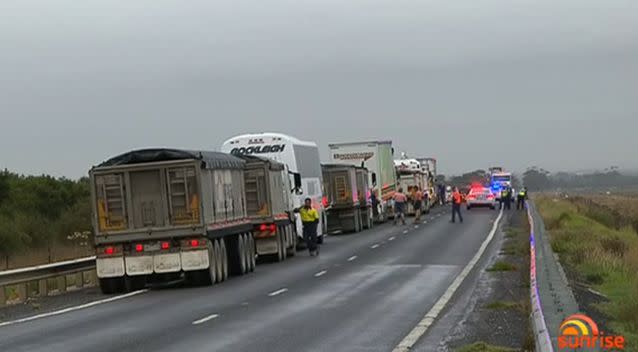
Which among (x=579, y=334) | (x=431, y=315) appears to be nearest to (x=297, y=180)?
(x=431, y=315)

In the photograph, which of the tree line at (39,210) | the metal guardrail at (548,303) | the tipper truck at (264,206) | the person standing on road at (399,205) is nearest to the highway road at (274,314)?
the tipper truck at (264,206)

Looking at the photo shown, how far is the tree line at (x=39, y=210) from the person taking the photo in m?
42.1

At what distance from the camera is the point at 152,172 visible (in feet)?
84.4

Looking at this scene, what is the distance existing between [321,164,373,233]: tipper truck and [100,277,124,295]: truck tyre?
25094 mm

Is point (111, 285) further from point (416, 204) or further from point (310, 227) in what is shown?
point (416, 204)

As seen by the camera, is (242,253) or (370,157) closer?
(242,253)

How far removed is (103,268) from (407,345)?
468 inches

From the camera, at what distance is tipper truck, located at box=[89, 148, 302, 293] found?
2495cm

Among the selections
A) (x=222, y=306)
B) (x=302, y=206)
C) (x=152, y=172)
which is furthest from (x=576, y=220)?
(x=222, y=306)

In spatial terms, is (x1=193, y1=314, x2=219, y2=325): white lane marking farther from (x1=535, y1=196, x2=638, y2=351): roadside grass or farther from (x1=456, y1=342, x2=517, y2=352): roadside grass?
(x1=535, y1=196, x2=638, y2=351): roadside grass

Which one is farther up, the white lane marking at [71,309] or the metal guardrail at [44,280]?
the metal guardrail at [44,280]

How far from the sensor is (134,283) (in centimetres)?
2633

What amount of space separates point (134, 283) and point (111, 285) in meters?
1.36

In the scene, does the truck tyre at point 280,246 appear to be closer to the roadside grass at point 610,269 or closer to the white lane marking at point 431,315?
the white lane marking at point 431,315
